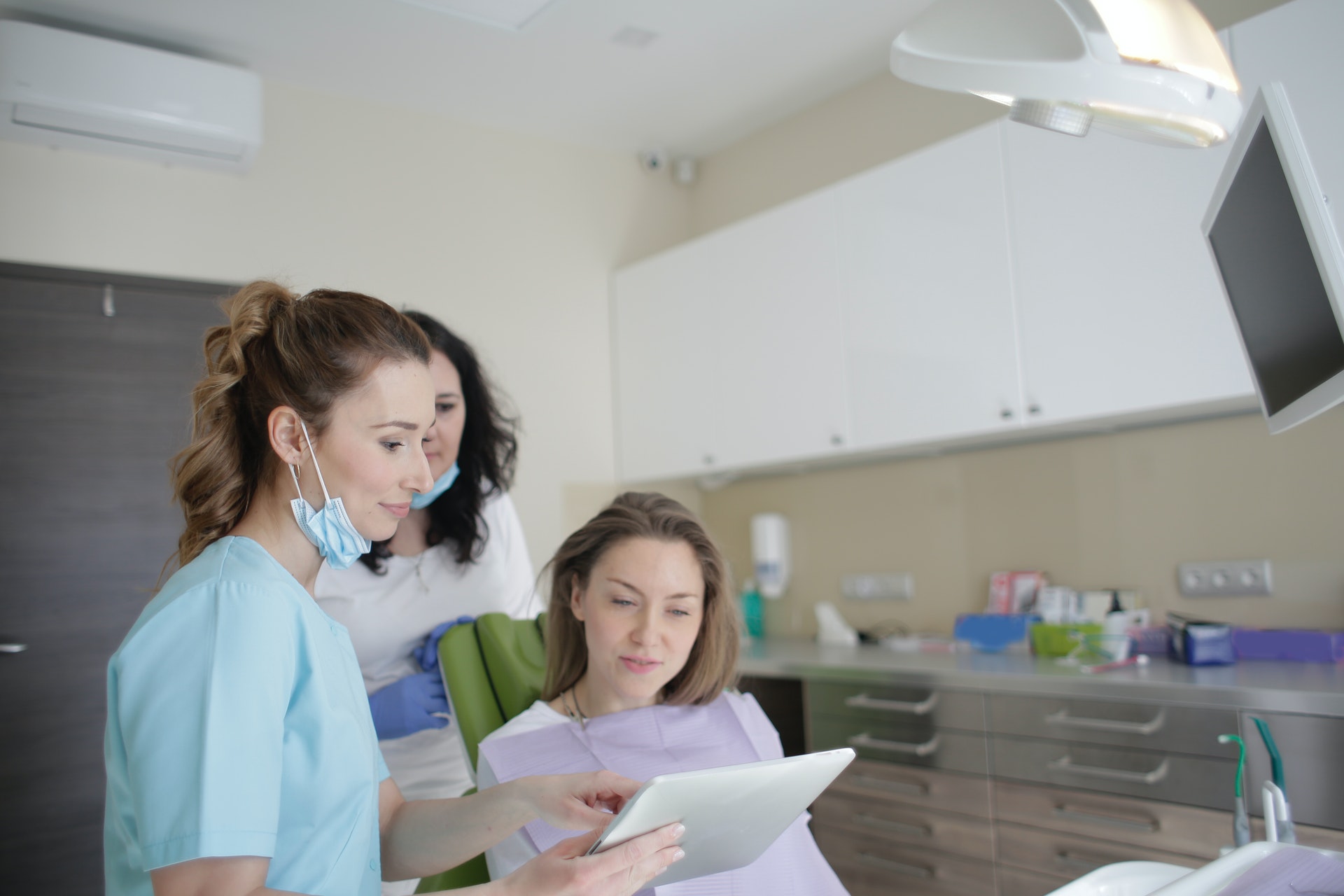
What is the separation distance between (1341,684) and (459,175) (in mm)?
2968

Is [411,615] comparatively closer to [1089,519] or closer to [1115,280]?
[1115,280]

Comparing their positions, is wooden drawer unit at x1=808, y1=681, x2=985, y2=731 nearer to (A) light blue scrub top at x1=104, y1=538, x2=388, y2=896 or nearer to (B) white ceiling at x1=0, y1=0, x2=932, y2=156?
(A) light blue scrub top at x1=104, y1=538, x2=388, y2=896

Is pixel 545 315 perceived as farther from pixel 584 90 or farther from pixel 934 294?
pixel 934 294

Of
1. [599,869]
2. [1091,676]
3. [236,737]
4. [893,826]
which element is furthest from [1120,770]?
[236,737]

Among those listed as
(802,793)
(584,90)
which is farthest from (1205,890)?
(584,90)

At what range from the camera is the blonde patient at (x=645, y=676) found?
1.57 metres

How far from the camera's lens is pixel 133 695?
87cm

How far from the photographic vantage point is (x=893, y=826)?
2.50m

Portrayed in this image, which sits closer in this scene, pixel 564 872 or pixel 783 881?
pixel 564 872

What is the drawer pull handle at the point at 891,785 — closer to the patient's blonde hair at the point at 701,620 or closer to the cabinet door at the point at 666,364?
the patient's blonde hair at the point at 701,620

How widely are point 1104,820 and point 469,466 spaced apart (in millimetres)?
1507

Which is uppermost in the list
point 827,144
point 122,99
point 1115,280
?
point 827,144

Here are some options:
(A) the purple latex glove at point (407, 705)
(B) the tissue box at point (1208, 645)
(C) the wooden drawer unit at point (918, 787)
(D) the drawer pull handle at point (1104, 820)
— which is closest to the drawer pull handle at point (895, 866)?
(C) the wooden drawer unit at point (918, 787)

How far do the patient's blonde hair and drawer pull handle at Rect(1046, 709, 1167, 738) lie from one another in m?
0.85
